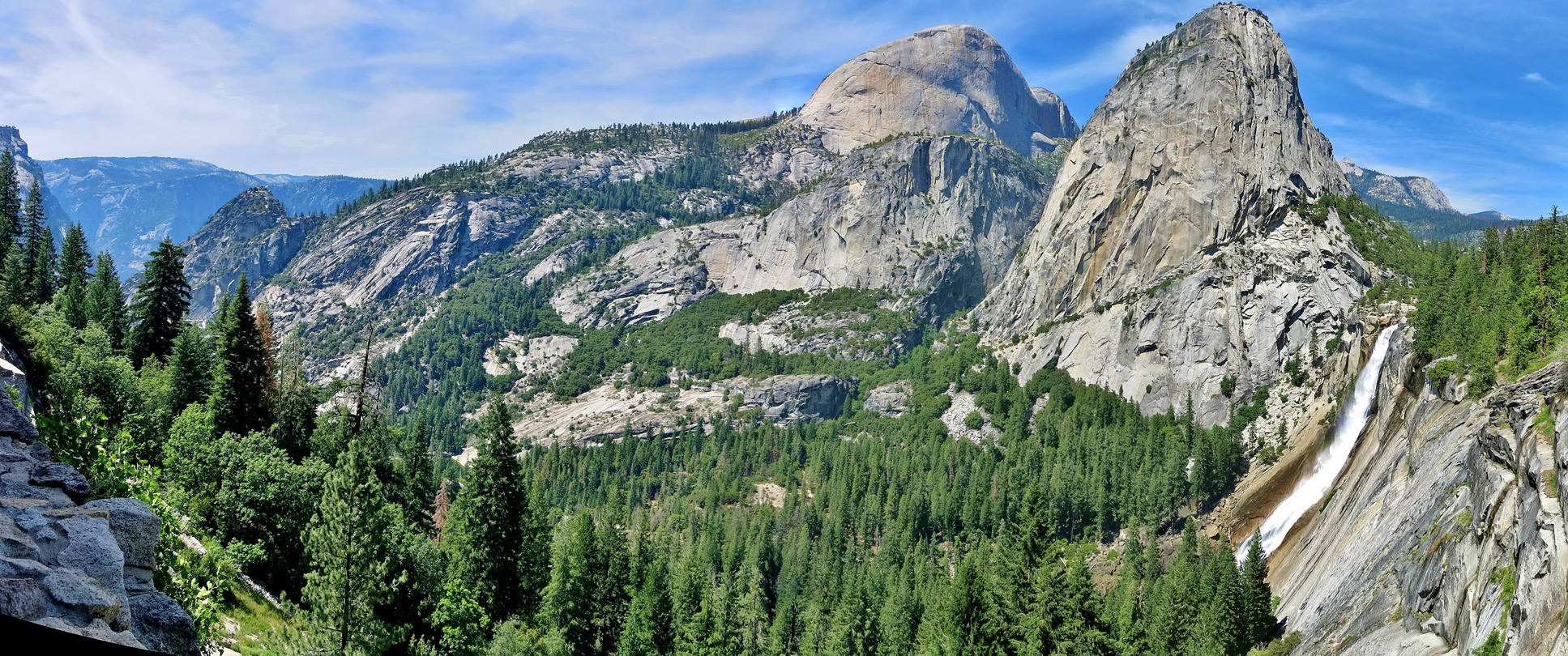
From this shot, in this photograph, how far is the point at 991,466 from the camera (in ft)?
525

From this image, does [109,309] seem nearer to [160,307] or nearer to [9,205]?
[160,307]

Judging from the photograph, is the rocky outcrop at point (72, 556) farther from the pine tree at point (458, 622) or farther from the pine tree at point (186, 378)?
the pine tree at point (186, 378)

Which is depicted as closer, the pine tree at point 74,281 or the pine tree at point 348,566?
the pine tree at point 348,566

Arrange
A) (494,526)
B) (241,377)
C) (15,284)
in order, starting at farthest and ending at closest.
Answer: (15,284) → (241,377) → (494,526)

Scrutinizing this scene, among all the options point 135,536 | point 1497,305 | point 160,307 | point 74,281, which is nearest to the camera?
point 135,536

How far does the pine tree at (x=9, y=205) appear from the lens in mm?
84938

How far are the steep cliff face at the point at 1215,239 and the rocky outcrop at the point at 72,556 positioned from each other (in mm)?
164629

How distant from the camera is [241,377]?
5841cm

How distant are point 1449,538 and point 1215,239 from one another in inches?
5506

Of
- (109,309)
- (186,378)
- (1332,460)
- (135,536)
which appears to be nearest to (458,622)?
(186,378)

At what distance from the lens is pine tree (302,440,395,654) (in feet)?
128

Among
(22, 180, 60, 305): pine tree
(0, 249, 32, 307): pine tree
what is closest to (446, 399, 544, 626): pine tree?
(0, 249, 32, 307): pine tree

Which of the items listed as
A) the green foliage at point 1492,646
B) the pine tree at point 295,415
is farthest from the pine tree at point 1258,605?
the pine tree at point 295,415

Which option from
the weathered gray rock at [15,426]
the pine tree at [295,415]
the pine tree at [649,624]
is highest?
the weathered gray rock at [15,426]
